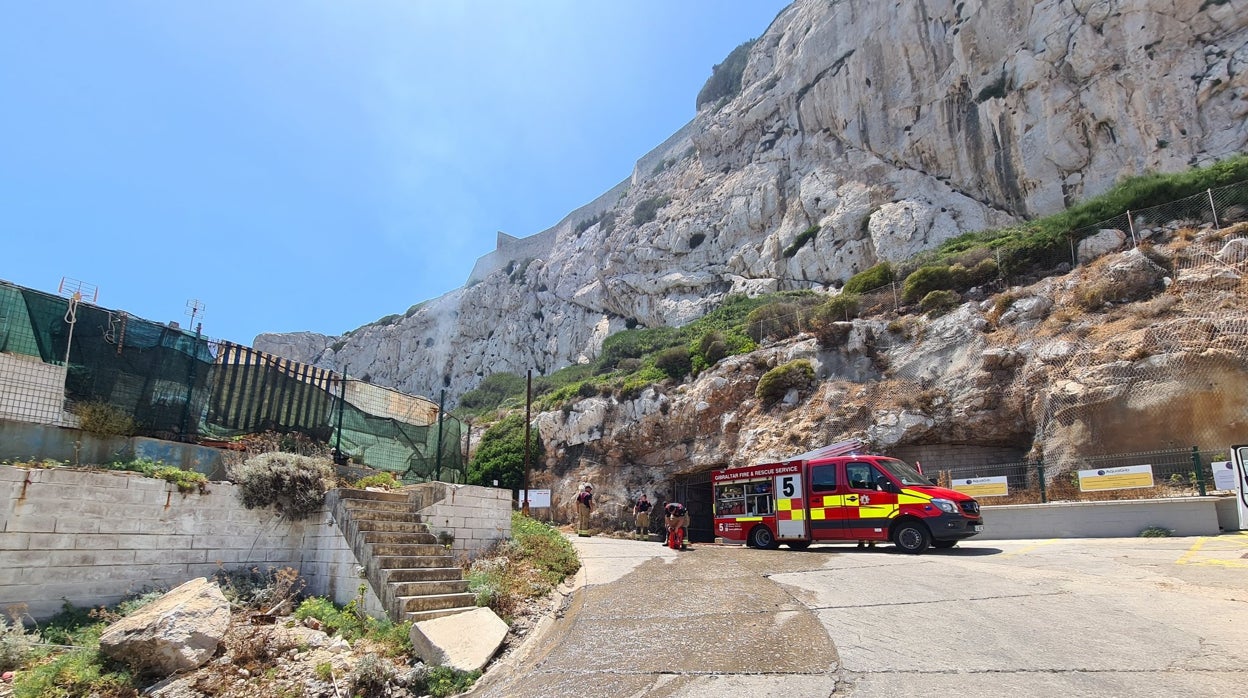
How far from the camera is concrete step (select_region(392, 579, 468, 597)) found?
693 centimetres

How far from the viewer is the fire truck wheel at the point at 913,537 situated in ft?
37.6

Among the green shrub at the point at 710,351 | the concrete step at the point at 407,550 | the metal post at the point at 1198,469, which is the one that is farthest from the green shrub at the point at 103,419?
the green shrub at the point at 710,351

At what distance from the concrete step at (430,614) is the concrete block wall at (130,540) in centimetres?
59

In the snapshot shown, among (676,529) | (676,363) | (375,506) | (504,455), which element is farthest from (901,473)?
(504,455)

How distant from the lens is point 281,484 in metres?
8.18

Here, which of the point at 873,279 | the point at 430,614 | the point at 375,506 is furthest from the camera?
the point at 873,279

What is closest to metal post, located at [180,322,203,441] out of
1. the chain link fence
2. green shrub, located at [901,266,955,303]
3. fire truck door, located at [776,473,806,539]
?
fire truck door, located at [776,473,806,539]

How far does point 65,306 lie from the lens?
8258 millimetres

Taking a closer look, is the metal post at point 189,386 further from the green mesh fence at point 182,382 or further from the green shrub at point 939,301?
the green shrub at point 939,301

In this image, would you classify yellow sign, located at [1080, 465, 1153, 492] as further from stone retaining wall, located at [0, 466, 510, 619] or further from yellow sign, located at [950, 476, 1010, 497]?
stone retaining wall, located at [0, 466, 510, 619]

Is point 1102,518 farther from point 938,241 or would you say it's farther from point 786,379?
point 938,241

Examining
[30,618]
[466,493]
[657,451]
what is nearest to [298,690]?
[30,618]

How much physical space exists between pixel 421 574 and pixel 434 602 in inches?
23.1

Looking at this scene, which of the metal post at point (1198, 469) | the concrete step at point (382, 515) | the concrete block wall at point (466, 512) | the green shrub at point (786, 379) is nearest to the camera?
the concrete step at point (382, 515)
